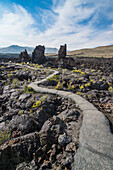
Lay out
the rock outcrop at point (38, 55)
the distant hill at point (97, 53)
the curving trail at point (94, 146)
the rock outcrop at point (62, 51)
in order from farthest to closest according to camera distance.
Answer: the distant hill at point (97, 53) < the rock outcrop at point (62, 51) < the rock outcrop at point (38, 55) < the curving trail at point (94, 146)

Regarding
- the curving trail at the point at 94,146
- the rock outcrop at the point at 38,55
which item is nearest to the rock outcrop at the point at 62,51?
the rock outcrop at the point at 38,55

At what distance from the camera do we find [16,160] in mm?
3682

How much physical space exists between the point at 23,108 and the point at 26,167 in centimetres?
382

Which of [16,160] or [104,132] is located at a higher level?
[104,132]

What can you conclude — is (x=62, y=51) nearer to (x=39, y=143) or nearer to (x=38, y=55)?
(x=38, y=55)

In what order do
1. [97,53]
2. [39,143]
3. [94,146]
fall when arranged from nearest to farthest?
[94,146]
[39,143]
[97,53]

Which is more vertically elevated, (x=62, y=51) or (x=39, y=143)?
(x=62, y=51)

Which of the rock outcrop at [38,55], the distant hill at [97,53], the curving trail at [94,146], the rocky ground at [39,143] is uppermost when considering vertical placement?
the distant hill at [97,53]

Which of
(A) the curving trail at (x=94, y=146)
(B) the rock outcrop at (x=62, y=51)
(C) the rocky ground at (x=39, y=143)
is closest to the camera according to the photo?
(A) the curving trail at (x=94, y=146)

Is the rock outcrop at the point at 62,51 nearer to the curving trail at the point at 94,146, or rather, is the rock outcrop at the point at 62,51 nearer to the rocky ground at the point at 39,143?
the rocky ground at the point at 39,143

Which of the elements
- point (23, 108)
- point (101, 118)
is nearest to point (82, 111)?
point (101, 118)

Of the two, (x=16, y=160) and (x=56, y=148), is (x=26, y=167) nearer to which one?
(x=16, y=160)

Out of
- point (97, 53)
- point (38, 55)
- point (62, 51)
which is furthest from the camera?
point (97, 53)

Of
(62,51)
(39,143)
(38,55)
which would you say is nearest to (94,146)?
(39,143)
